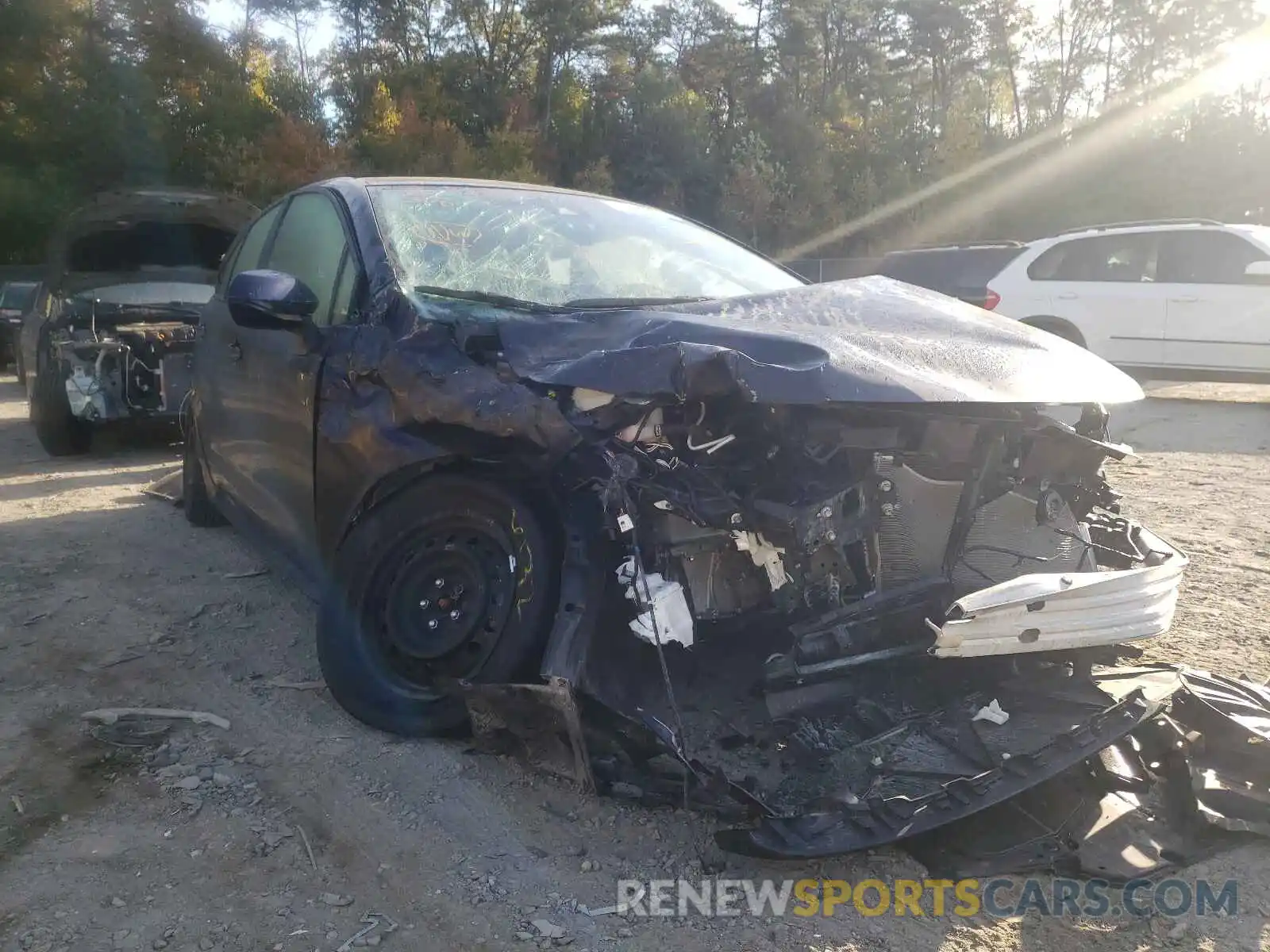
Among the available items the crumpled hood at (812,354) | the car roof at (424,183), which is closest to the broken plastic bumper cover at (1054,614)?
the crumpled hood at (812,354)

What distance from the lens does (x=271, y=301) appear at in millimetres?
3262

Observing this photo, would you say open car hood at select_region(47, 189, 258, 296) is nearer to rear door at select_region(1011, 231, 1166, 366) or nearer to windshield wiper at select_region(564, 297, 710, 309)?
windshield wiper at select_region(564, 297, 710, 309)

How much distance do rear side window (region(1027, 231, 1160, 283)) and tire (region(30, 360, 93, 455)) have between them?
9063 millimetres

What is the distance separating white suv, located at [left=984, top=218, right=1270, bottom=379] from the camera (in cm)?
962


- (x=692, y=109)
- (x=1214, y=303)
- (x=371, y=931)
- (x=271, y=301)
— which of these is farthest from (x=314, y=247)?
(x=692, y=109)

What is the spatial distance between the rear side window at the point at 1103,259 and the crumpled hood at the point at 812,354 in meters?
7.90

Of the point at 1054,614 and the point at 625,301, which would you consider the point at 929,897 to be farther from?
the point at 625,301

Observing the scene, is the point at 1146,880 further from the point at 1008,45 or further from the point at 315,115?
the point at 1008,45

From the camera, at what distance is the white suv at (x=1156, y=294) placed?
379 inches

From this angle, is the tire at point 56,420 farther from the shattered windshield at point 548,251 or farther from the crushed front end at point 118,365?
the shattered windshield at point 548,251

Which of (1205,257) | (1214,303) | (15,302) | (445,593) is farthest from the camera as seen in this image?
(15,302)

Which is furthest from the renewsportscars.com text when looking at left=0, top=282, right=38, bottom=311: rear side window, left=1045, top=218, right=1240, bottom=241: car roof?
left=0, top=282, right=38, bottom=311: rear side window

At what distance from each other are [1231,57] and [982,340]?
110ft

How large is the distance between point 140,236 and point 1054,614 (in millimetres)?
8430
